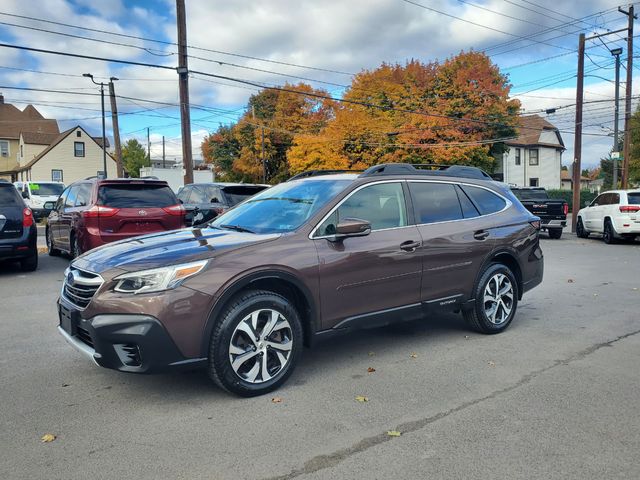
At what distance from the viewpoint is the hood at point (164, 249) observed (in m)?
3.87

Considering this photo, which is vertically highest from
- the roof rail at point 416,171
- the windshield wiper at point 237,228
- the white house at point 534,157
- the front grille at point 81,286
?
the white house at point 534,157

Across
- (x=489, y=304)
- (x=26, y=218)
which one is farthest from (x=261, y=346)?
(x=26, y=218)

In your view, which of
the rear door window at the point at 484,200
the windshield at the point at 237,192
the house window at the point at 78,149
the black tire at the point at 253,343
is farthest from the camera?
the house window at the point at 78,149

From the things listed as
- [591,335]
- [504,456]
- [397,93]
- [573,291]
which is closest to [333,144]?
[397,93]

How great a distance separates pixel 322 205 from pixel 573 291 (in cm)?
568

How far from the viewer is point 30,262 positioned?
32.8 ft

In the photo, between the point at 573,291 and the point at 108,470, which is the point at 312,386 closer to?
the point at 108,470

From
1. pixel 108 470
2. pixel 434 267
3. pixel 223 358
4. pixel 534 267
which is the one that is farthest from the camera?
pixel 534 267

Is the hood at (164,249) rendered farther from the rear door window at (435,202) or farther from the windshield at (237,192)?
the windshield at (237,192)

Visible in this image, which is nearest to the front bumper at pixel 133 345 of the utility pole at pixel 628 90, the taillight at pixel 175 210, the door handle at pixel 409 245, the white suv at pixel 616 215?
the door handle at pixel 409 245

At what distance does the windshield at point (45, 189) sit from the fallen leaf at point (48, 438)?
78.3 ft

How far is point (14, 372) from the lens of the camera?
15.1 ft

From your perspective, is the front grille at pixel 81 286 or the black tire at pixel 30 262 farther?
the black tire at pixel 30 262

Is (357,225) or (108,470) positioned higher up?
(357,225)
